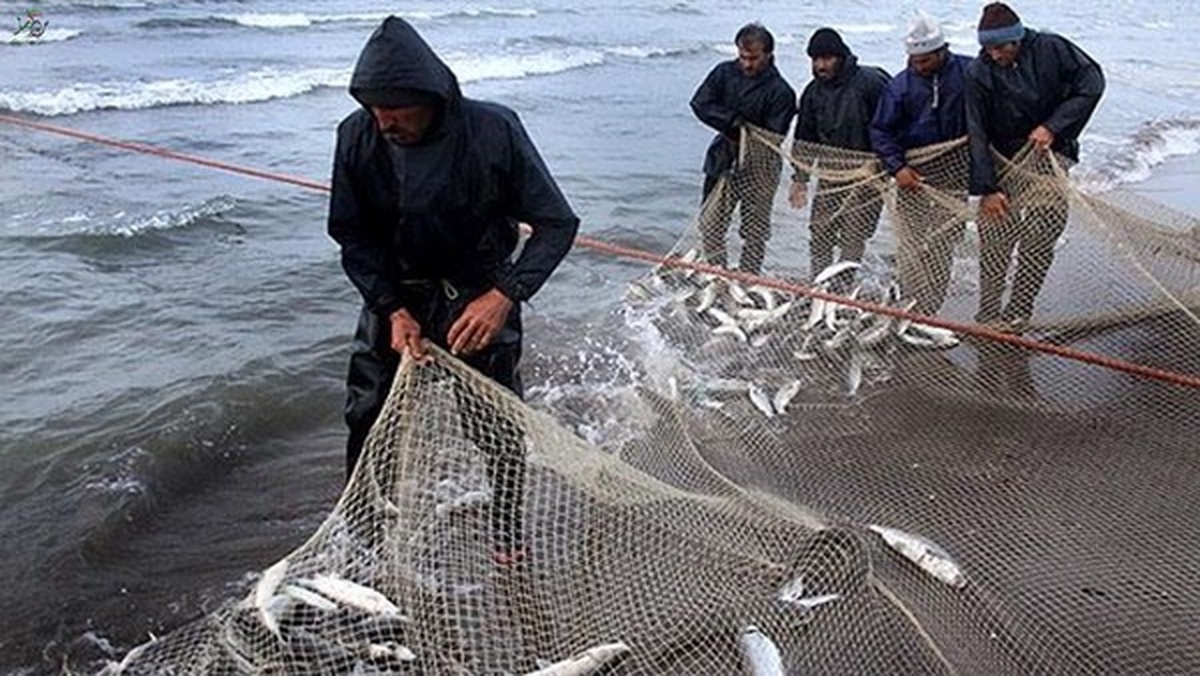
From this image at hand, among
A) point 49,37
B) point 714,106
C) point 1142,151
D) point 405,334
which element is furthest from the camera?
point 49,37

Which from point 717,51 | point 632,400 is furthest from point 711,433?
point 717,51

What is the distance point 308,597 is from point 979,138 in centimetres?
509

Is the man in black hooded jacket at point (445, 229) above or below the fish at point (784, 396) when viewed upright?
above

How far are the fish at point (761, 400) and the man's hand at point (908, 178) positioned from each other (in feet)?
5.84

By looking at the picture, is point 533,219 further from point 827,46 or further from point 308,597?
point 827,46

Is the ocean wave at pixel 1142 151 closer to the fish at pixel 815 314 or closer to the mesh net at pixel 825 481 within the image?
the mesh net at pixel 825 481

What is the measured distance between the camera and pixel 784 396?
726cm

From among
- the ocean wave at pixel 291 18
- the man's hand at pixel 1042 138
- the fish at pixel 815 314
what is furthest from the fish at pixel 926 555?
the ocean wave at pixel 291 18

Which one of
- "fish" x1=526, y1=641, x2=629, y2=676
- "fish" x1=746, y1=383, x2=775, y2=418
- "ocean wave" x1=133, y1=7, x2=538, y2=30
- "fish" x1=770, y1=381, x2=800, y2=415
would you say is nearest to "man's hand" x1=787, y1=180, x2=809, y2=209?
"fish" x1=770, y1=381, x2=800, y2=415

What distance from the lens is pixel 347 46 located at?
87.2 feet

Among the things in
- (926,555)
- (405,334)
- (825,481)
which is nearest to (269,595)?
(405,334)

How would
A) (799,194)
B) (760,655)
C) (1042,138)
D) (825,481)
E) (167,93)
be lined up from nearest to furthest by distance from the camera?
(760,655)
(825,481)
(1042,138)
(799,194)
(167,93)

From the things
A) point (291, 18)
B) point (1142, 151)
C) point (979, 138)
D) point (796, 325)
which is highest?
point (979, 138)

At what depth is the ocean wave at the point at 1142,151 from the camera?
14781 millimetres
